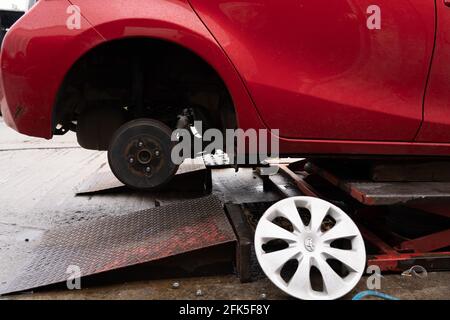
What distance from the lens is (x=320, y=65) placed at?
2010 millimetres

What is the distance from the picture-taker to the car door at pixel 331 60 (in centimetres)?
194

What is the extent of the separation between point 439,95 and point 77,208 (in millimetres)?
2772

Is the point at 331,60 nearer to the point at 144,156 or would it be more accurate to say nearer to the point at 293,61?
the point at 293,61

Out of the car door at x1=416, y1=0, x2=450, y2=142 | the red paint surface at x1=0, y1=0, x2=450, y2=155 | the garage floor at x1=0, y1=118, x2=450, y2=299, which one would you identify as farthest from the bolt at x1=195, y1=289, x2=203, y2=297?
the car door at x1=416, y1=0, x2=450, y2=142

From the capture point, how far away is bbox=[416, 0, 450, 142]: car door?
2.02 metres

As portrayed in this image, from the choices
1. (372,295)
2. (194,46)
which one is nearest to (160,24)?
(194,46)

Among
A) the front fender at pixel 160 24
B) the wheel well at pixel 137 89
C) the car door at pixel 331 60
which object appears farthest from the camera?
the wheel well at pixel 137 89

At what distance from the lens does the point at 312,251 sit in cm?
192

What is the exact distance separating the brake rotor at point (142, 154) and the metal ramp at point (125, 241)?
339mm

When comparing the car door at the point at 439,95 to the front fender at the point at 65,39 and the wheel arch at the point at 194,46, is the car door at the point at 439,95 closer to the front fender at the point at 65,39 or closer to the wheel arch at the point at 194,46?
the wheel arch at the point at 194,46

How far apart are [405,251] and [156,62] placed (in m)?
1.70

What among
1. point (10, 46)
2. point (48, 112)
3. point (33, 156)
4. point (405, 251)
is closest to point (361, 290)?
point (405, 251)

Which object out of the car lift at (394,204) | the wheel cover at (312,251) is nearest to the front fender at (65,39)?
the wheel cover at (312,251)

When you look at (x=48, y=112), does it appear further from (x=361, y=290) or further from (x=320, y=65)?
(x=361, y=290)
